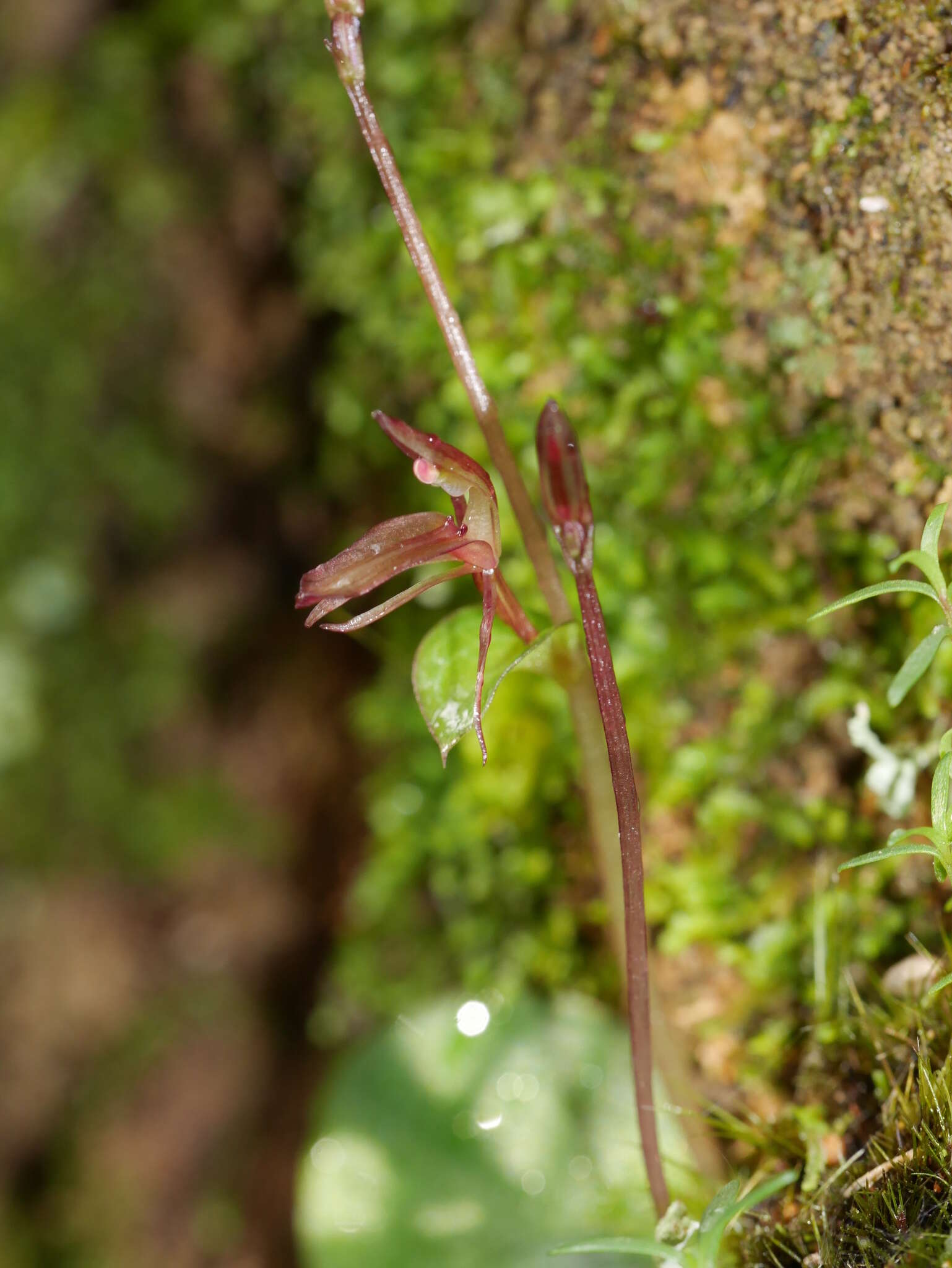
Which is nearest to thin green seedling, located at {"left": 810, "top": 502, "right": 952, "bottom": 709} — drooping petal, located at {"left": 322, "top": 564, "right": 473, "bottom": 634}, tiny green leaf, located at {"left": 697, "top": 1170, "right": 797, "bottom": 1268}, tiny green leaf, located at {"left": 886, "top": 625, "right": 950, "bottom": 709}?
tiny green leaf, located at {"left": 886, "top": 625, "right": 950, "bottom": 709}

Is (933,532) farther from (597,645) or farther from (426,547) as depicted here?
(426,547)

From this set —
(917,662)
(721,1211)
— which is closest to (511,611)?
(917,662)

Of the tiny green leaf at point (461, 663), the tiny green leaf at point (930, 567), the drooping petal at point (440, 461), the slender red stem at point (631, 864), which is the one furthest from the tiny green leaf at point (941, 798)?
the drooping petal at point (440, 461)

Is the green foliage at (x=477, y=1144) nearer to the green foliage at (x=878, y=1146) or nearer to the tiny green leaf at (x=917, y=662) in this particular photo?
the green foliage at (x=878, y=1146)

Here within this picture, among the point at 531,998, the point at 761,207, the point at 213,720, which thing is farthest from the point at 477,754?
the point at 213,720

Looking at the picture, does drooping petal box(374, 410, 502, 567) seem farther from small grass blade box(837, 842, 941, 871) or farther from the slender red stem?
small grass blade box(837, 842, 941, 871)

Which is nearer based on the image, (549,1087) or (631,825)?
(631,825)

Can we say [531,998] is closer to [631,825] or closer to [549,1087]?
[549,1087]
